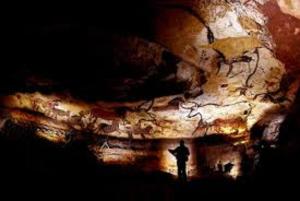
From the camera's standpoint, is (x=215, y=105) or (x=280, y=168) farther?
(x=215, y=105)

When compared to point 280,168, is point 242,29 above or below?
above

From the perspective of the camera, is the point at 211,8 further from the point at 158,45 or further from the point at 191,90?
the point at 191,90

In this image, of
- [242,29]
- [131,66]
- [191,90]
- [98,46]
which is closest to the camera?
[242,29]

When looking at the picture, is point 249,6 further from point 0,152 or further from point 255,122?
point 0,152

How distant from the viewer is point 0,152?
6918 mm

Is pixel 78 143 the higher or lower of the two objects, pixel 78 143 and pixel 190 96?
the lower

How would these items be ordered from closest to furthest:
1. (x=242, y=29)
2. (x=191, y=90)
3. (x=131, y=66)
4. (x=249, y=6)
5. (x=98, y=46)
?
(x=249, y=6) → (x=242, y=29) → (x=98, y=46) → (x=131, y=66) → (x=191, y=90)

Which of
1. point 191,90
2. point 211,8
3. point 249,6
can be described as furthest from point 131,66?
point 249,6

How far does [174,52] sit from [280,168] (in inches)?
123

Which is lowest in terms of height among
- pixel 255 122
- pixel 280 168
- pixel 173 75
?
pixel 280 168

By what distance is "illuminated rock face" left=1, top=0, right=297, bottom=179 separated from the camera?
21.7ft

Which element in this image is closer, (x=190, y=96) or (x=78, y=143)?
(x=190, y=96)

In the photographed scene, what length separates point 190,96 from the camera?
8.26 m

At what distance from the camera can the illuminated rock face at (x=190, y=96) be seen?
662cm
